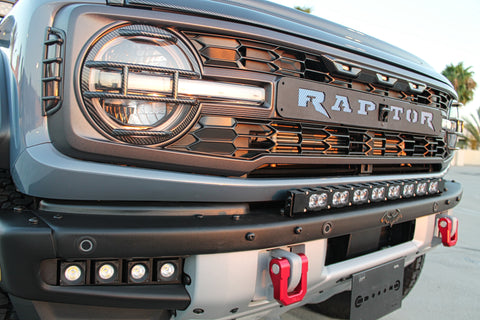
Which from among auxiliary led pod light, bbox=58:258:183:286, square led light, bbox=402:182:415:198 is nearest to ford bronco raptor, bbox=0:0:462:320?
auxiliary led pod light, bbox=58:258:183:286

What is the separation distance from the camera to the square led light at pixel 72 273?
3.98 ft

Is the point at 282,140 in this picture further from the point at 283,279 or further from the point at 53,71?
the point at 53,71

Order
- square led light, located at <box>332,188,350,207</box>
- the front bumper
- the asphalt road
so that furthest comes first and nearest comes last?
the asphalt road → square led light, located at <box>332,188,350,207</box> → the front bumper

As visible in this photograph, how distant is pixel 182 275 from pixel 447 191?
1.98m

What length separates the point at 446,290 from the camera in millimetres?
3260

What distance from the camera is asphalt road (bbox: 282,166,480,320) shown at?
2.80 metres

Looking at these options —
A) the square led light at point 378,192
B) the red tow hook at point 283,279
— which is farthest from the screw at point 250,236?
the square led light at point 378,192

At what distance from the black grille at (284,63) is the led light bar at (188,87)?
0.09 m

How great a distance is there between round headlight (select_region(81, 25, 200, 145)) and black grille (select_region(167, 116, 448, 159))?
0.09 metres

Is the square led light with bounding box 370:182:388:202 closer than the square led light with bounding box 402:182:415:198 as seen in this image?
Yes

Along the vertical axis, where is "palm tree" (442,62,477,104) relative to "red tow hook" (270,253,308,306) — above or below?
above

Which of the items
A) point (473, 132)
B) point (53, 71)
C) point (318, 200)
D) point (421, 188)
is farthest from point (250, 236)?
point (473, 132)

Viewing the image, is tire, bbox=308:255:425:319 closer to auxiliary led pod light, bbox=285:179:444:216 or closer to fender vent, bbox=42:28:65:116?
auxiliary led pod light, bbox=285:179:444:216

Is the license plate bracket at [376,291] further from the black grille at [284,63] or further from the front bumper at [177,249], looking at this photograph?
the black grille at [284,63]
